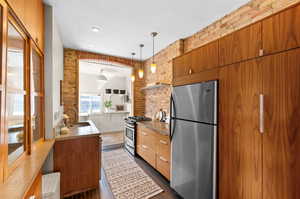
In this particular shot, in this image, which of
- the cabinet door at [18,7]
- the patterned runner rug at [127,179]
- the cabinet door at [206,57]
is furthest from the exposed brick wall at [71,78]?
the cabinet door at [206,57]

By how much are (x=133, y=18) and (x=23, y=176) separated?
2.45 metres

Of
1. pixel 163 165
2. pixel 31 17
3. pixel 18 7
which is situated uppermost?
pixel 31 17

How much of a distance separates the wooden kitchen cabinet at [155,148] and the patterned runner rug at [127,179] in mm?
272

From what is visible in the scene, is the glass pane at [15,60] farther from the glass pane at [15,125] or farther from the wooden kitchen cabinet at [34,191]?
the wooden kitchen cabinet at [34,191]

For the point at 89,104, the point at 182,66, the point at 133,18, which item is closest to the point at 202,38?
the point at 182,66

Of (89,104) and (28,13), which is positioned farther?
(89,104)

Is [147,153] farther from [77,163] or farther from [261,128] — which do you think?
[261,128]

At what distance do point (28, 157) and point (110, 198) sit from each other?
1.26 meters

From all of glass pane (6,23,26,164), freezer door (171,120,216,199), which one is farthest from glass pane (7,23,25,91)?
freezer door (171,120,216,199)

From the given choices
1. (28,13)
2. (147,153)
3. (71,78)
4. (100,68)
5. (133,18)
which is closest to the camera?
(28,13)

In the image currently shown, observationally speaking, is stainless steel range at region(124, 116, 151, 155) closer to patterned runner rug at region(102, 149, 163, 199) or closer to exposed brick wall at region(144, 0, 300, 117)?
patterned runner rug at region(102, 149, 163, 199)

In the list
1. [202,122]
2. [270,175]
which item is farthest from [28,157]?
[270,175]

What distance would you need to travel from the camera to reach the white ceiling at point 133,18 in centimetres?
194

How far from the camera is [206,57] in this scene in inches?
64.9
